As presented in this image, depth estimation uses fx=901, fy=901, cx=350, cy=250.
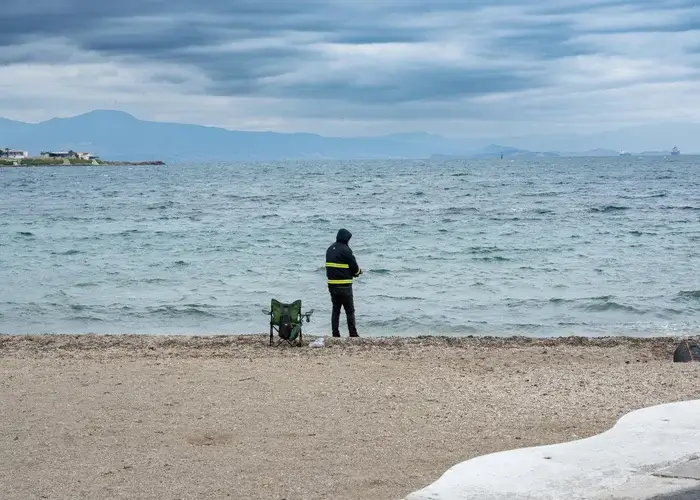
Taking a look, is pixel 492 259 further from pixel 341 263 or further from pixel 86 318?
pixel 341 263

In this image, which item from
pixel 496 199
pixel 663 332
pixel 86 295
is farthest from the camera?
pixel 496 199

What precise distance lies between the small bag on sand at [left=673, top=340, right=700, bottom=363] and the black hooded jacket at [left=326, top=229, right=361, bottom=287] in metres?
4.79

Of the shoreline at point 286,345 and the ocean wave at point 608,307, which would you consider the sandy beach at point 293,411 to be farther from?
the ocean wave at point 608,307

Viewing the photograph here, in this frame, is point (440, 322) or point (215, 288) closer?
point (440, 322)

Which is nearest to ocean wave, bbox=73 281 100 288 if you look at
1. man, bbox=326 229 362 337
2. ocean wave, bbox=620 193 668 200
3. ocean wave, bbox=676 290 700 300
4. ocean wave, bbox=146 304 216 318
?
ocean wave, bbox=146 304 216 318

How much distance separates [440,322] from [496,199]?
4283cm

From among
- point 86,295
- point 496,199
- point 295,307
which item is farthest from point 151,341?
point 496,199

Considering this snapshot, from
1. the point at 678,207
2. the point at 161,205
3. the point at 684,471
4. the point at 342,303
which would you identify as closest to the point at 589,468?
the point at 684,471

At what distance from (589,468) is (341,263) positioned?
25.9 ft

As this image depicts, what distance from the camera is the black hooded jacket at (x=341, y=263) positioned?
13898 mm

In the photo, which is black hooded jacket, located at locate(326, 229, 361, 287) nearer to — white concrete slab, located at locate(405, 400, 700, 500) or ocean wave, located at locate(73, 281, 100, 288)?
white concrete slab, located at locate(405, 400, 700, 500)

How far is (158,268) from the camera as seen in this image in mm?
26281

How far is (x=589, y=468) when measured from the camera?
21.1ft

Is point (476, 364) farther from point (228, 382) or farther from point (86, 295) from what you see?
point (86, 295)
